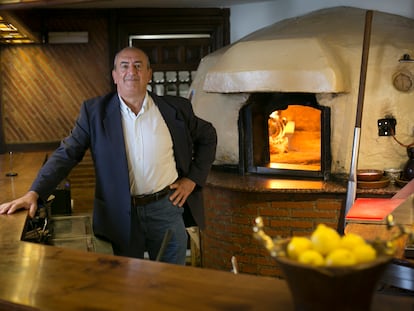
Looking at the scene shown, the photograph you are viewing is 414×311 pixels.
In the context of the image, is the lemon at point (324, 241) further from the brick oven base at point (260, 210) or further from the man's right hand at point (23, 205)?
the brick oven base at point (260, 210)

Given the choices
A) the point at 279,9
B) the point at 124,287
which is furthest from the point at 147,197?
the point at 279,9

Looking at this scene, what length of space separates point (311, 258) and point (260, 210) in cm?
359

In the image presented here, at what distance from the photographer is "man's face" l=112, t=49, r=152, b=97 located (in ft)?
10.2

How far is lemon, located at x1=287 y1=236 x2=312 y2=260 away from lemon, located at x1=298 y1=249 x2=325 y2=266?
0.5 inches

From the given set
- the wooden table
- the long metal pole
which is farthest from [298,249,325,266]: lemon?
the long metal pole

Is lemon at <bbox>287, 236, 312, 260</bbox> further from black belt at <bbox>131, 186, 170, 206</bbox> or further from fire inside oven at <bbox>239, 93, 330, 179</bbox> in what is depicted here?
fire inside oven at <bbox>239, 93, 330, 179</bbox>

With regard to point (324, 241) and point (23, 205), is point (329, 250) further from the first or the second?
point (23, 205)

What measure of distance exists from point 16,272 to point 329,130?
3.37 m

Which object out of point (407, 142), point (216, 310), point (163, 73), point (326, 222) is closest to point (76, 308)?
point (216, 310)

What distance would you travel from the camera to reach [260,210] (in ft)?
16.2

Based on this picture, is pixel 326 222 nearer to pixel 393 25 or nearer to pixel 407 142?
pixel 407 142

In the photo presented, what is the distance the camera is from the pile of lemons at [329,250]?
4.38 feet

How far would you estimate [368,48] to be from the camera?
459 cm

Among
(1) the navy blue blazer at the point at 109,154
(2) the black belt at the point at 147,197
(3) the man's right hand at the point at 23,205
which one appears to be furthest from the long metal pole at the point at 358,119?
(3) the man's right hand at the point at 23,205
